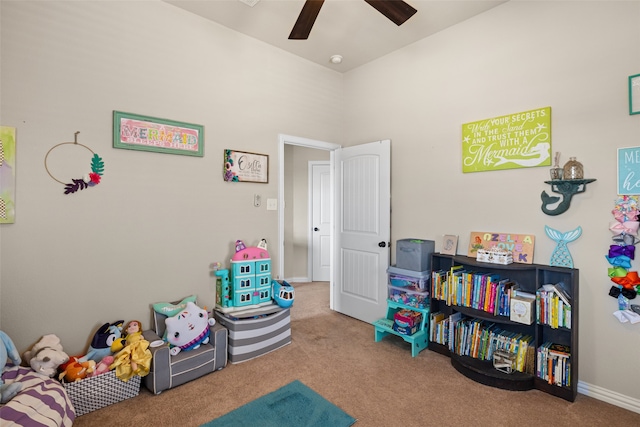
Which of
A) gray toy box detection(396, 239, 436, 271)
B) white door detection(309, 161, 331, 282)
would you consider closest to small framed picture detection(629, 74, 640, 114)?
gray toy box detection(396, 239, 436, 271)

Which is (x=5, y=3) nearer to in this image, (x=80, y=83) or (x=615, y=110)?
(x=80, y=83)

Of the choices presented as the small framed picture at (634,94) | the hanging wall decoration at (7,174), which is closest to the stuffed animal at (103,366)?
the hanging wall decoration at (7,174)

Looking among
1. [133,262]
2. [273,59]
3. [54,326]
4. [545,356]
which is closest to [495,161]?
[545,356]

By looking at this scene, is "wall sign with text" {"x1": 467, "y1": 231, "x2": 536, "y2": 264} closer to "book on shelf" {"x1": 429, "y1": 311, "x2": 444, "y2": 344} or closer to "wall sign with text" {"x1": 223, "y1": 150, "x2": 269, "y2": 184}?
"book on shelf" {"x1": 429, "y1": 311, "x2": 444, "y2": 344}

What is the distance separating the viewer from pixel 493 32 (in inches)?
103

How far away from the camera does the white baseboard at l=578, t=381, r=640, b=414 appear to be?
203cm

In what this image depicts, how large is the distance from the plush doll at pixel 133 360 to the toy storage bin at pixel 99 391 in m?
0.04

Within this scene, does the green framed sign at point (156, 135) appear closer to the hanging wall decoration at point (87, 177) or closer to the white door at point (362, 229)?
the hanging wall decoration at point (87, 177)

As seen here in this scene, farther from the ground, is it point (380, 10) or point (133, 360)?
point (380, 10)

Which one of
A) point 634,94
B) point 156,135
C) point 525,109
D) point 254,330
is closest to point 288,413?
point 254,330

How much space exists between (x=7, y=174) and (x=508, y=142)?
3562 millimetres

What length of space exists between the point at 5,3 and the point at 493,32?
3.51 meters

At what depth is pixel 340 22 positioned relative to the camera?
112 inches

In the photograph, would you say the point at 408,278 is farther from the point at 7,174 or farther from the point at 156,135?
the point at 7,174
